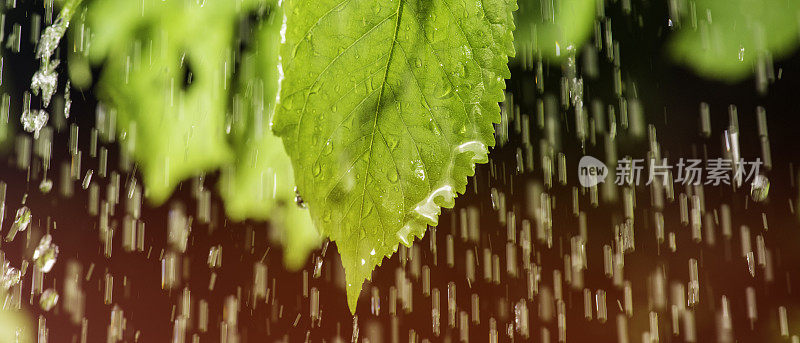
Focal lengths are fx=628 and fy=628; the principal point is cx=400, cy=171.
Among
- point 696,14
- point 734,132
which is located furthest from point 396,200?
point 734,132

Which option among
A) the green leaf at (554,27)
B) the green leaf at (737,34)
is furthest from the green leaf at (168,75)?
the green leaf at (737,34)

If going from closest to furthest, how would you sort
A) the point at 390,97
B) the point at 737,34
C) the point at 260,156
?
the point at 390,97, the point at 260,156, the point at 737,34

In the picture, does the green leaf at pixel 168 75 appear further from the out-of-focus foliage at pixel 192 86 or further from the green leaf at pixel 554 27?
the green leaf at pixel 554 27

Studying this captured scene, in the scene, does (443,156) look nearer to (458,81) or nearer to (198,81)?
(458,81)

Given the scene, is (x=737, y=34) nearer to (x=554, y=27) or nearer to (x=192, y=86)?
(x=554, y=27)

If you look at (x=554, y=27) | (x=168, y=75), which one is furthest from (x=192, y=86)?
(x=554, y=27)

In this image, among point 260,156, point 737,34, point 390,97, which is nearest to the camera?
point 390,97

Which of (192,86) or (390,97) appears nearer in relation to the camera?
(390,97)
